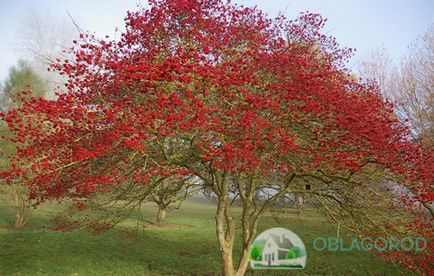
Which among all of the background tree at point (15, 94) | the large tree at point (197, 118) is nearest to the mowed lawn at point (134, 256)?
the background tree at point (15, 94)

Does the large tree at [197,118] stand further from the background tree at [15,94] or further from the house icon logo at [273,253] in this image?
the background tree at [15,94]

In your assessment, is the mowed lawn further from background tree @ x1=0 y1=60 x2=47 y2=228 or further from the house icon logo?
background tree @ x1=0 y1=60 x2=47 y2=228

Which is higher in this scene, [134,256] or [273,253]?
[273,253]

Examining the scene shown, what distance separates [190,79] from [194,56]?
1.92 feet

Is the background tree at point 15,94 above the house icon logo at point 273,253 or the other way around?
above

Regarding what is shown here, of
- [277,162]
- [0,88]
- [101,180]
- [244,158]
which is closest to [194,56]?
[244,158]

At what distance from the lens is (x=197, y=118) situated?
7387 millimetres

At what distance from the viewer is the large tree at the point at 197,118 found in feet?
24.1

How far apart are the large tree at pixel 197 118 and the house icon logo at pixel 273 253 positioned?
2.19 m

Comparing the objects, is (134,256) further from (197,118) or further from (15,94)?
(15,94)

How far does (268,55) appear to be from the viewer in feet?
30.7

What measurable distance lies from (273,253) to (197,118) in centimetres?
689

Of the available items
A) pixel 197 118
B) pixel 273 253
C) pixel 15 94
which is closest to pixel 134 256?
pixel 273 253

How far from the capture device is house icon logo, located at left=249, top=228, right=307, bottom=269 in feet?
40.2
